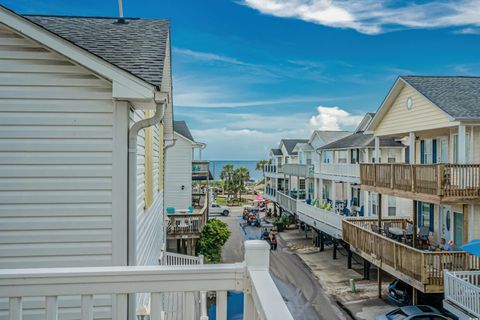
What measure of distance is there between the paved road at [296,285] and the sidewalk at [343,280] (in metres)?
0.42

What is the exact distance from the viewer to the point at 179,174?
22.3 metres

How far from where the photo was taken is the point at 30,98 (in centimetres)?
418

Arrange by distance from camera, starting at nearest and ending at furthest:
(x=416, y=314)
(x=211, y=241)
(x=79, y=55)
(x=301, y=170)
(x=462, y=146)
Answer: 1. (x=79, y=55)
2. (x=416, y=314)
3. (x=462, y=146)
4. (x=211, y=241)
5. (x=301, y=170)

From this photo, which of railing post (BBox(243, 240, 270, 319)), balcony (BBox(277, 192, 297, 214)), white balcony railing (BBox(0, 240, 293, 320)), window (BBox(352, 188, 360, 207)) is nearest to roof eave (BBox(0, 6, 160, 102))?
A: white balcony railing (BBox(0, 240, 293, 320))

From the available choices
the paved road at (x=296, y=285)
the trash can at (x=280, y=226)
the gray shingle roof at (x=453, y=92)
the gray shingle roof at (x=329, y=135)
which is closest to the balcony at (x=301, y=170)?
the gray shingle roof at (x=329, y=135)

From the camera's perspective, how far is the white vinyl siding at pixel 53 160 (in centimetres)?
409

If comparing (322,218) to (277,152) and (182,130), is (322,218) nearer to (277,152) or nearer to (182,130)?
(182,130)

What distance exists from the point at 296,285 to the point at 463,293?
8.24 meters

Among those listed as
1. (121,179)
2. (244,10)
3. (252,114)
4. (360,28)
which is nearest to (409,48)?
(360,28)

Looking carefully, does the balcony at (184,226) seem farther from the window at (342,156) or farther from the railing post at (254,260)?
the window at (342,156)

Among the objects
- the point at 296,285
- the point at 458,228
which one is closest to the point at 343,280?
the point at 296,285

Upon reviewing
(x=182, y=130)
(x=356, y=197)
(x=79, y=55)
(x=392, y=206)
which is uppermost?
(x=182, y=130)

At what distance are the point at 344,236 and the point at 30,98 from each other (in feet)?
51.5

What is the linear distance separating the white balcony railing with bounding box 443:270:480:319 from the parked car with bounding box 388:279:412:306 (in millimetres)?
3465
